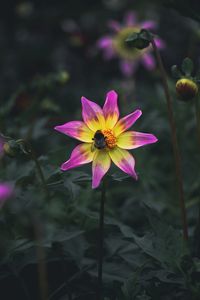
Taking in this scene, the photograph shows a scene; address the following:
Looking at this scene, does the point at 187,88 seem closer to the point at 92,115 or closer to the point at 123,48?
the point at 92,115

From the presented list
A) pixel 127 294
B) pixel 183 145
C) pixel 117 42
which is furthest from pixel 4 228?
pixel 117 42

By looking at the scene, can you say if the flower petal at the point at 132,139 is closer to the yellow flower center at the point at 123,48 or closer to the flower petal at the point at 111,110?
the flower petal at the point at 111,110

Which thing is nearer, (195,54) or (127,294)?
(127,294)

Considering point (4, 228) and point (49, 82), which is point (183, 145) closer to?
point (49, 82)

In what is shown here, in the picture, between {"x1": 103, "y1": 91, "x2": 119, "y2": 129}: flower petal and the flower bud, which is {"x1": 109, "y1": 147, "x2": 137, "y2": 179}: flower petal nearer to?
{"x1": 103, "y1": 91, "x2": 119, "y2": 129}: flower petal

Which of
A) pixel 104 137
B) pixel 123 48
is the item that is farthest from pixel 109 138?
pixel 123 48
